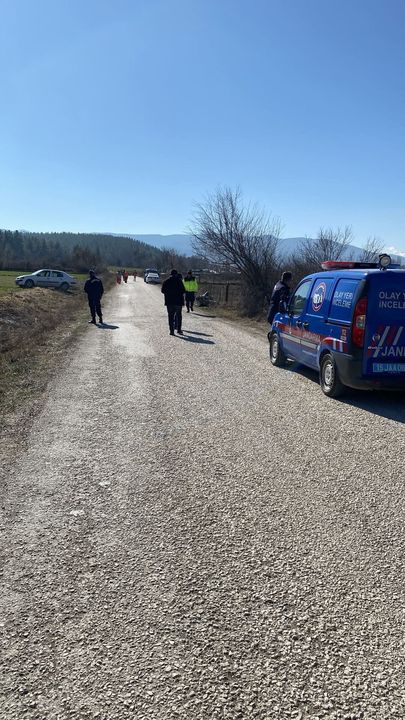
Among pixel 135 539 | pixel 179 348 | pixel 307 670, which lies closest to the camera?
pixel 307 670

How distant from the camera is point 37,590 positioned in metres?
2.79

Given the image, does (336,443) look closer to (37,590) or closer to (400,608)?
(400,608)

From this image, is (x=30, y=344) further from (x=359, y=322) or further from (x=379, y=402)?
(x=379, y=402)

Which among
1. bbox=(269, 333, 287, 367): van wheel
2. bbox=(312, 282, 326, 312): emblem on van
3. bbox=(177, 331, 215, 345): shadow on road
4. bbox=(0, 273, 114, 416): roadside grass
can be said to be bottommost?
bbox=(0, 273, 114, 416): roadside grass

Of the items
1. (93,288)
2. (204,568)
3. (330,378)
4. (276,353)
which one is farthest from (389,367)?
(93,288)

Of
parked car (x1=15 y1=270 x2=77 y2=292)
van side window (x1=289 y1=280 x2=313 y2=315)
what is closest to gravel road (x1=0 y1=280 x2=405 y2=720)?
van side window (x1=289 y1=280 x2=313 y2=315)

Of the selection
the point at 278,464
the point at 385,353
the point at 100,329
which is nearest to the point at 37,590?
the point at 278,464

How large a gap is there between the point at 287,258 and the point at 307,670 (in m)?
23.0

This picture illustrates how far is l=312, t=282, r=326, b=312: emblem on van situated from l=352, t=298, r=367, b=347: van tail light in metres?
1.13

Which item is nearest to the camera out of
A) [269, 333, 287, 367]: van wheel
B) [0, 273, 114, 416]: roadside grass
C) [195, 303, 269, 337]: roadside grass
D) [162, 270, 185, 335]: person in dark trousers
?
[0, 273, 114, 416]: roadside grass

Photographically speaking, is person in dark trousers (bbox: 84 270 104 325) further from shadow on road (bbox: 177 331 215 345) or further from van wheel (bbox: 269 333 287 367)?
van wheel (bbox: 269 333 287 367)

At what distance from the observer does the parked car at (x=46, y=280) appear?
35.6 meters

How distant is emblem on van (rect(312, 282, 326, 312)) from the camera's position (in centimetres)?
771

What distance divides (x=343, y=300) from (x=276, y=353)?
3.00 meters
